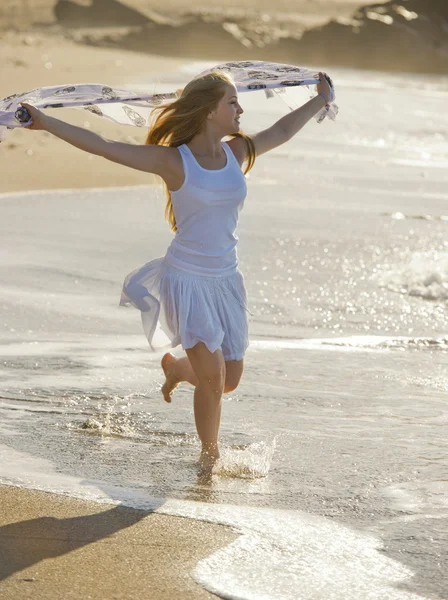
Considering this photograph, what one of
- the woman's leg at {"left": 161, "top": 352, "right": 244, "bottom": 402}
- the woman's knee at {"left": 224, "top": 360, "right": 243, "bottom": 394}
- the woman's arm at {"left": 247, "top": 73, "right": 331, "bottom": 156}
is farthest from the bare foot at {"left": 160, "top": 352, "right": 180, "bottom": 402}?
the woman's arm at {"left": 247, "top": 73, "right": 331, "bottom": 156}

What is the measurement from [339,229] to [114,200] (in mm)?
2317

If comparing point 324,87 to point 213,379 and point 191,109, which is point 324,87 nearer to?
point 191,109

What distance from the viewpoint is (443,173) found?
15.4 metres

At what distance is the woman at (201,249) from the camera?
4504 millimetres

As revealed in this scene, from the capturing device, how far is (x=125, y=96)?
4.83m

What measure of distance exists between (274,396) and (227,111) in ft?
5.15

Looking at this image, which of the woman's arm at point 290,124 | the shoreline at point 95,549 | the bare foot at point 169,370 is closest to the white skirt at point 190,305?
the bare foot at point 169,370

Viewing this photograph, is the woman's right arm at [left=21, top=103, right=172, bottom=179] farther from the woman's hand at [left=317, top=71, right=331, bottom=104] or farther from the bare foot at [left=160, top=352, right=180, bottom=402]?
the woman's hand at [left=317, top=71, right=331, bottom=104]

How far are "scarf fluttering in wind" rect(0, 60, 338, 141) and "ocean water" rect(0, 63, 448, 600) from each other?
21 cm

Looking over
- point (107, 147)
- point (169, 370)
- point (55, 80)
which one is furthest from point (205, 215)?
point (55, 80)

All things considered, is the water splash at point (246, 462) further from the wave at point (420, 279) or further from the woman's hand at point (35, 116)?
the wave at point (420, 279)

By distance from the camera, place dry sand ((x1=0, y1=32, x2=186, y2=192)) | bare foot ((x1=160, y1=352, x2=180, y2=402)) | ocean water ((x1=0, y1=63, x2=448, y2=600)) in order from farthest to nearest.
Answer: dry sand ((x1=0, y1=32, x2=186, y2=192)) < bare foot ((x1=160, y1=352, x2=180, y2=402)) < ocean water ((x1=0, y1=63, x2=448, y2=600))

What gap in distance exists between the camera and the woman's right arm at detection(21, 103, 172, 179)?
4.32m

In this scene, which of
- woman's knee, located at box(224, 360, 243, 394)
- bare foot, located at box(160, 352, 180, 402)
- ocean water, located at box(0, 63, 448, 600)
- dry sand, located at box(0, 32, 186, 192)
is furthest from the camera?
dry sand, located at box(0, 32, 186, 192)
